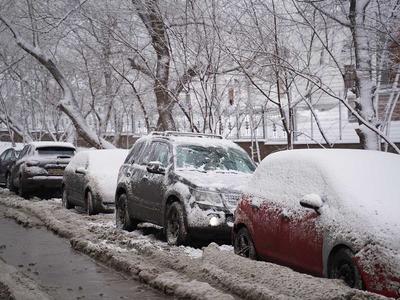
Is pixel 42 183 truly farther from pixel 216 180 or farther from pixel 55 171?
pixel 216 180

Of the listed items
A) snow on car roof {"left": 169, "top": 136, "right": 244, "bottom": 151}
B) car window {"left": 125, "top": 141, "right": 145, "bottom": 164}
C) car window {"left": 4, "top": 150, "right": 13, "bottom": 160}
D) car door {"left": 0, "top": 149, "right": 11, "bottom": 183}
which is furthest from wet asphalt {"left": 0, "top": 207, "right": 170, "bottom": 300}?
car window {"left": 4, "top": 150, "right": 13, "bottom": 160}

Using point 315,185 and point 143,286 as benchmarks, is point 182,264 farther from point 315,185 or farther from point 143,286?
point 315,185

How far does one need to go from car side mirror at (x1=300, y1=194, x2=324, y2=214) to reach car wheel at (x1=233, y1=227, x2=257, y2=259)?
62.0 inches

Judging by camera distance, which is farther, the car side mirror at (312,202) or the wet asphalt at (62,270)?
the wet asphalt at (62,270)

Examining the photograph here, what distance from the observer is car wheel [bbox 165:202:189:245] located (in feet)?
30.4

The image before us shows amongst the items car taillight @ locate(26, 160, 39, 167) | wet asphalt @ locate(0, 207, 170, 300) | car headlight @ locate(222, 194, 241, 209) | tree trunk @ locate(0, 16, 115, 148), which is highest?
tree trunk @ locate(0, 16, 115, 148)

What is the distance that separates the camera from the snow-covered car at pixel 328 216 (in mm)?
5477

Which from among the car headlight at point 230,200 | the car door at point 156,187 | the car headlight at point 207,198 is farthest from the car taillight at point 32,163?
the car headlight at point 230,200

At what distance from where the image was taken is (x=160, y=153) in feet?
35.6

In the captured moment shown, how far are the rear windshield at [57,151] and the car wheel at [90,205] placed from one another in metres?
4.25

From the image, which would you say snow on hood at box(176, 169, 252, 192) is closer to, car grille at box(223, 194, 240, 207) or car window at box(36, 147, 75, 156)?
car grille at box(223, 194, 240, 207)

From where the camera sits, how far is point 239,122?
21328 mm

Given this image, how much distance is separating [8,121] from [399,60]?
25.0m

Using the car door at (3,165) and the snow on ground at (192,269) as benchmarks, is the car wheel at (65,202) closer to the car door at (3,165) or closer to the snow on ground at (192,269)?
the snow on ground at (192,269)
